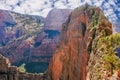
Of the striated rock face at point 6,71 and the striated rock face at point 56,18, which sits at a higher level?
the striated rock face at point 56,18

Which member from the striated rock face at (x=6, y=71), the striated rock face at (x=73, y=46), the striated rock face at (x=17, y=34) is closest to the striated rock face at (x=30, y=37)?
the striated rock face at (x=17, y=34)

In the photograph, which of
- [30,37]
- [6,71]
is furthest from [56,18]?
[6,71]

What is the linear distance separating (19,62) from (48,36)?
680 inches

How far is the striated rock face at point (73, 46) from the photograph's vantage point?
6750 cm

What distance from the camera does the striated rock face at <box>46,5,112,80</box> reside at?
6750 centimetres

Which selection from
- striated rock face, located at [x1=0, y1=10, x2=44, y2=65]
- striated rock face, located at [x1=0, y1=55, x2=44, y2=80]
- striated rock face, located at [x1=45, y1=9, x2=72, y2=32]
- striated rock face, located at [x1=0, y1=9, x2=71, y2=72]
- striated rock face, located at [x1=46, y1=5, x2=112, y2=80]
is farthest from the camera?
striated rock face, located at [x1=45, y1=9, x2=72, y2=32]

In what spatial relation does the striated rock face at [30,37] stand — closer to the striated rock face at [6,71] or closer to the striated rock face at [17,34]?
the striated rock face at [17,34]

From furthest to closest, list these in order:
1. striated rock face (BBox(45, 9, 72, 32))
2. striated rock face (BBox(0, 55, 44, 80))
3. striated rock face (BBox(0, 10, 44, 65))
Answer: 1. striated rock face (BBox(45, 9, 72, 32))
2. striated rock face (BBox(0, 10, 44, 65))
3. striated rock face (BBox(0, 55, 44, 80))

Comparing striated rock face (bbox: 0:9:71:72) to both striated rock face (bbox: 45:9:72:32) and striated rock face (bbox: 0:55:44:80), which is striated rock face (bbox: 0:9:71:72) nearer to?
striated rock face (bbox: 45:9:72:32)

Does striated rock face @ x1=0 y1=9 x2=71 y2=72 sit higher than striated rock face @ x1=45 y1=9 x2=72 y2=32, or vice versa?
striated rock face @ x1=45 y1=9 x2=72 y2=32

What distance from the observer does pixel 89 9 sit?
74.9m

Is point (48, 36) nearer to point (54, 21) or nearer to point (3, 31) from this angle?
point (54, 21)

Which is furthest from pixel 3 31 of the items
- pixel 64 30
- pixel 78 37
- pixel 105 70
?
pixel 105 70

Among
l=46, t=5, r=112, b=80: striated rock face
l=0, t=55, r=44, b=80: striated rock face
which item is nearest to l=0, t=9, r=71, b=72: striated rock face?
l=46, t=5, r=112, b=80: striated rock face
